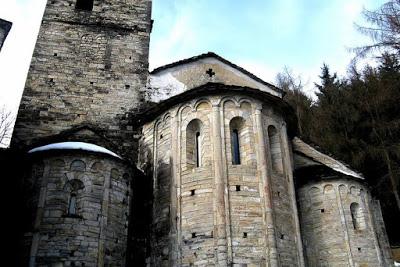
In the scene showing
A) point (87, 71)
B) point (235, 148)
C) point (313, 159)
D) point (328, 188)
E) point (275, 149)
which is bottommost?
point (328, 188)

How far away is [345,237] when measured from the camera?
39.6 ft

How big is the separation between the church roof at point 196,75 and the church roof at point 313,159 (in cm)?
265

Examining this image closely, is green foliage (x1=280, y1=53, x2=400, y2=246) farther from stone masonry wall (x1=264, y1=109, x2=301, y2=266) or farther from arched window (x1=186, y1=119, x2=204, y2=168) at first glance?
arched window (x1=186, y1=119, x2=204, y2=168)

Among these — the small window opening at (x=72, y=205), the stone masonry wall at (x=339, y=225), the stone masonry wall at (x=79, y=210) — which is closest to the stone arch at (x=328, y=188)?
the stone masonry wall at (x=339, y=225)

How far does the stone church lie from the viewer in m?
9.99

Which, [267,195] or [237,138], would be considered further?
[237,138]

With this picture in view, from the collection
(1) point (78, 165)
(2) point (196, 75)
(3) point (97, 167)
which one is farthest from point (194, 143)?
(2) point (196, 75)

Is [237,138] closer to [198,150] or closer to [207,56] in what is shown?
[198,150]

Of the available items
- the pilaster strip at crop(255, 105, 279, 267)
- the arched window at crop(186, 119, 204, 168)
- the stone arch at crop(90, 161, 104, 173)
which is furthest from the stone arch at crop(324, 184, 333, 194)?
the stone arch at crop(90, 161, 104, 173)

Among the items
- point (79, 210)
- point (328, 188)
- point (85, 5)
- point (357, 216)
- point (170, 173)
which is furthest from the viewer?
point (85, 5)

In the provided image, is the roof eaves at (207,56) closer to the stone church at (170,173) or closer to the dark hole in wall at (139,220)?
the stone church at (170,173)

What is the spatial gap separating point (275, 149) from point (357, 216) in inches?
138

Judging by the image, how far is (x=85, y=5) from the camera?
56.5 feet

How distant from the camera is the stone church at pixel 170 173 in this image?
999cm
